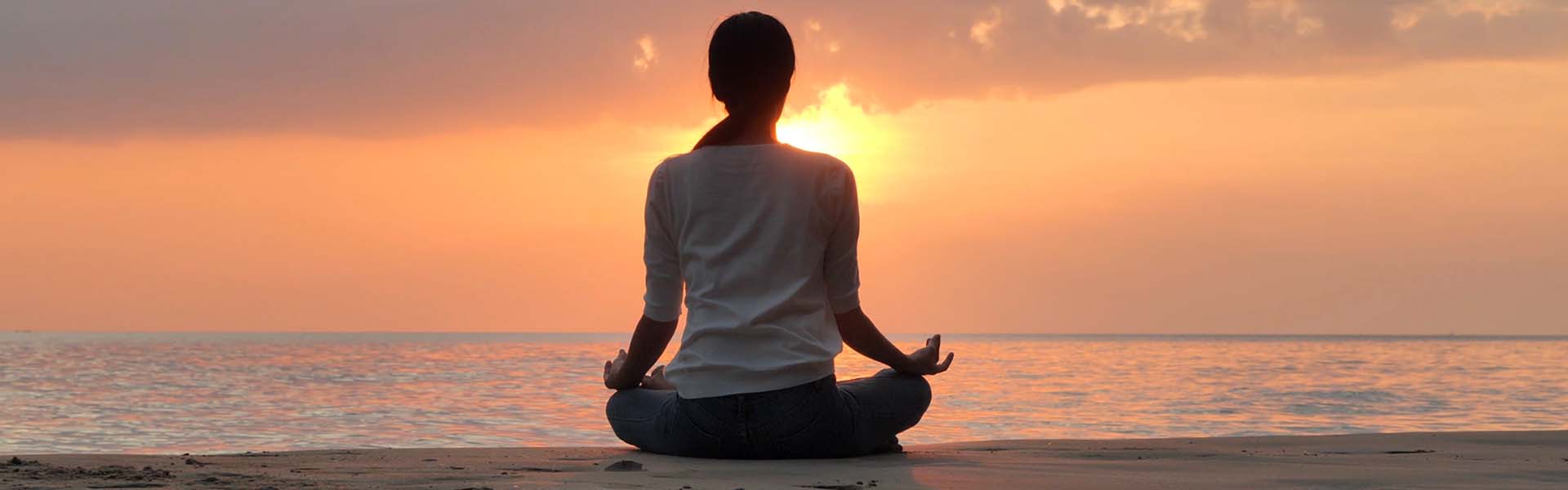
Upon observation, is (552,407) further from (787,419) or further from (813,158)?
(813,158)

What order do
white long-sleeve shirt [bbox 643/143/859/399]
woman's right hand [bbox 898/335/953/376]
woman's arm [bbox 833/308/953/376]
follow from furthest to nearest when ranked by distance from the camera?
woman's right hand [bbox 898/335/953/376]
woman's arm [bbox 833/308/953/376]
white long-sleeve shirt [bbox 643/143/859/399]

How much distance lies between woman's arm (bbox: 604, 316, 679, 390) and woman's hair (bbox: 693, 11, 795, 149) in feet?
1.97

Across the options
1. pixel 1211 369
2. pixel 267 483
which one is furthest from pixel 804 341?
pixel 1211 369

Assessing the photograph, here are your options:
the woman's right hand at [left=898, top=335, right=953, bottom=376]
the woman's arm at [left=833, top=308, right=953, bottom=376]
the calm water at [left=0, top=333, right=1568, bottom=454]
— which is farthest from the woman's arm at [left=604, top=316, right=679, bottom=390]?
the calm water at [left=0, top=333, right=1568, bottom=454]

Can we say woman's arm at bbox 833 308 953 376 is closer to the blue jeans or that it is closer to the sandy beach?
the blue jeans

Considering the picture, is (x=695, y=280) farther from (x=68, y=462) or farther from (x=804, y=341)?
(x=68, y=462)

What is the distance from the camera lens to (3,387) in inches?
540

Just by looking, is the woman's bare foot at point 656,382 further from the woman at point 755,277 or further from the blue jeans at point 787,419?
the woman at point 755,277

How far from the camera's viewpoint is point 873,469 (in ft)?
13.1

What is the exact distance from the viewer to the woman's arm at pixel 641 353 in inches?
168

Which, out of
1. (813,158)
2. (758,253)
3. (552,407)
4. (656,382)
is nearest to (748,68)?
(813,158)

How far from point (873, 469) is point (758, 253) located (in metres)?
0.74

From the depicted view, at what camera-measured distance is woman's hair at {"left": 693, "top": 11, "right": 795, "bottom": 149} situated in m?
4.11

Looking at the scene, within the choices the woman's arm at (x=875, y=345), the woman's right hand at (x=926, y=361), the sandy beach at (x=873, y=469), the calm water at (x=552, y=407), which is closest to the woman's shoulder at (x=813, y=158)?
the woman's arm at (x=875, y=345)
